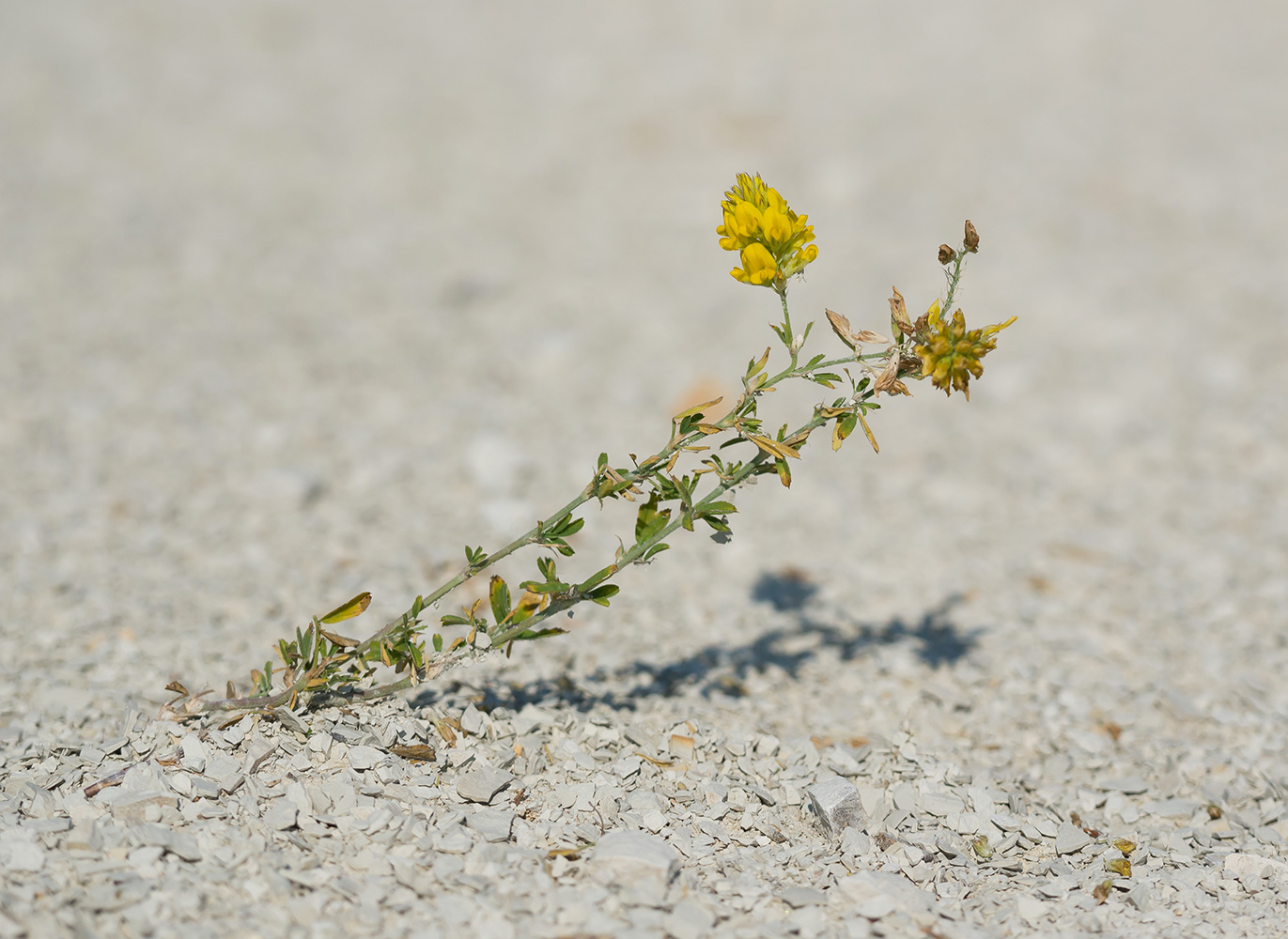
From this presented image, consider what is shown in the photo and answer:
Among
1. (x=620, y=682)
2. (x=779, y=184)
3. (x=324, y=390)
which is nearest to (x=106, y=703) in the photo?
(x=620, y=682)

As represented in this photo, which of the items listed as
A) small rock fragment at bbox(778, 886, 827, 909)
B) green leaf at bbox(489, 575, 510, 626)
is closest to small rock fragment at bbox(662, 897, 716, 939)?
small rock fragment at bbox(778, 886, 827, 909)

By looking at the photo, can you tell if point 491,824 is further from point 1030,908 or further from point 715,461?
point 1030,908

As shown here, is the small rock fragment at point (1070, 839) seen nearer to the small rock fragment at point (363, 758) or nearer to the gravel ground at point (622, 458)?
the gravel ground at point (622, 458)

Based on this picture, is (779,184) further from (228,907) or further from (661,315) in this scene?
(228,907)

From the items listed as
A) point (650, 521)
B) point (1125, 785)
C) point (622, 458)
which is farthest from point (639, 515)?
point (622, 458)

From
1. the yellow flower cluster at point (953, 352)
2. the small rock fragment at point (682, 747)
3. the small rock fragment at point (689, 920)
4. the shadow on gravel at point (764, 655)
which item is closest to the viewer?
the small rock fragment at point (689, 920)

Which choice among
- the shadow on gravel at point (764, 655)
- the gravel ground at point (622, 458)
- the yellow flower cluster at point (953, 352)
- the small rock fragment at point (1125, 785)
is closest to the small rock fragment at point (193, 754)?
the gravel ground at point (622, 458)
